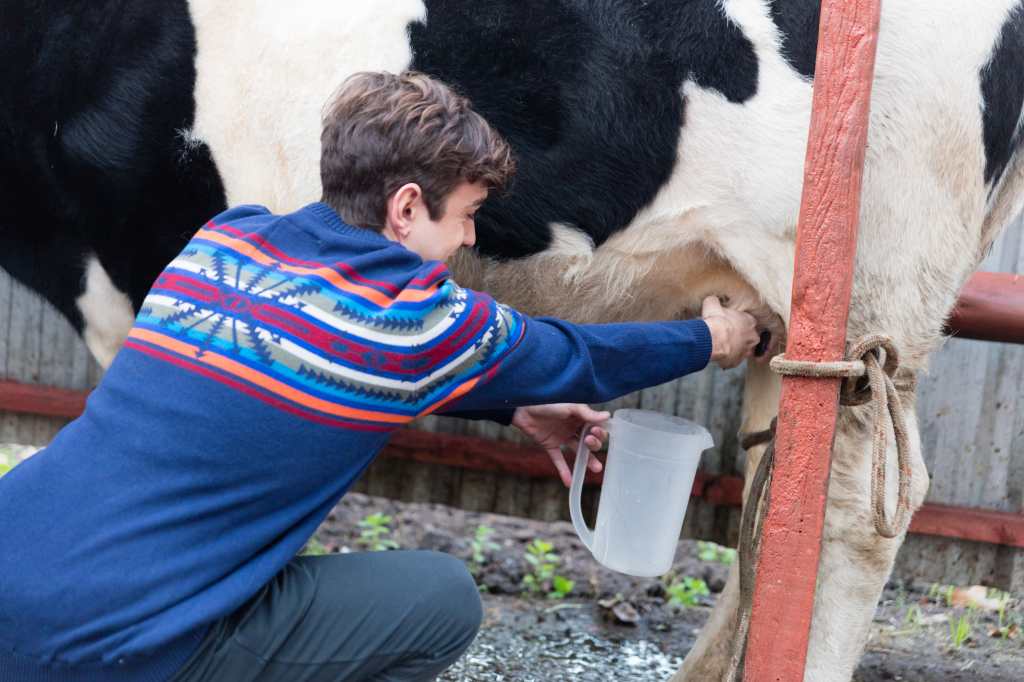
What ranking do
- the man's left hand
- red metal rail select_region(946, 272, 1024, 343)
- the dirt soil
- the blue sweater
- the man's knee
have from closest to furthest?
the blue sweater → the man's knee → the man's left hand → red metal rail select_region(946, 272, 1024, 343) → the dirt soil

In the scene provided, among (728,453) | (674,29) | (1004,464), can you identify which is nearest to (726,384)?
(728,453)

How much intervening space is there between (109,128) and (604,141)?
3.65ft

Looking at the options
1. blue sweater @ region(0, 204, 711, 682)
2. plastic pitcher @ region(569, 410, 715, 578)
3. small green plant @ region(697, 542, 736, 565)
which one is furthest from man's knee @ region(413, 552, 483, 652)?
small green plant @ region(697, 542, 736, 565)

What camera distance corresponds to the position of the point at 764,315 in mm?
2336

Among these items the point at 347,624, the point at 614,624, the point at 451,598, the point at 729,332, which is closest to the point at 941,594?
the point at 614,624

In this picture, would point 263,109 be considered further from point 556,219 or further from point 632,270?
point 632,270

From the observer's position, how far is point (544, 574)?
399 cm

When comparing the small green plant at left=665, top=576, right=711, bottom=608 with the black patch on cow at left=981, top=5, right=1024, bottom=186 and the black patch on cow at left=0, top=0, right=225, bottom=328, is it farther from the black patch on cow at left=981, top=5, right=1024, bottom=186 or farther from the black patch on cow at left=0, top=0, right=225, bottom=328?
the black patch on cow at left=0, top=0, right=225, bottom=328

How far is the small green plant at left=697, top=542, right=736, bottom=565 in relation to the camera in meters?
4.22

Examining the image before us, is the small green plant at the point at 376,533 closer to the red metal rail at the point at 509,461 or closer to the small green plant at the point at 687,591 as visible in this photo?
the red metal rail at the point at 509,461

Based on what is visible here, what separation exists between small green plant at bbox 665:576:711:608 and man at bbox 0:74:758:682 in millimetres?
2199

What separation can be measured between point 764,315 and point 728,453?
132 centimetres

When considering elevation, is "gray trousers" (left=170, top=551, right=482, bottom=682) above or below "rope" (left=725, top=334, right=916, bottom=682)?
below

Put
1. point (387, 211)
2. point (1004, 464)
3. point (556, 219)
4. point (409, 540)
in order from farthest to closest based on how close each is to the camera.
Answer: point (409, 540) < point (1004, 464) < point (556, 219) < point (387, 211)
